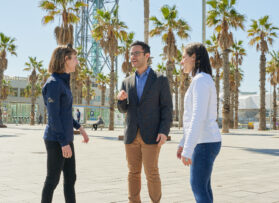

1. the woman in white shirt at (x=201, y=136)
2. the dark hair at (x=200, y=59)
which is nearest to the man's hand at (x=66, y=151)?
the woman in white shirt at (x=201, y=136)

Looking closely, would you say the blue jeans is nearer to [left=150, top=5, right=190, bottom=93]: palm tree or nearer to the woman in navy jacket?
the woman in navy jacket

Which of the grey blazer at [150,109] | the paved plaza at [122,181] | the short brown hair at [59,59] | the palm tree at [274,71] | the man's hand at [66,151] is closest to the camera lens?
the man's hand at [66,151]

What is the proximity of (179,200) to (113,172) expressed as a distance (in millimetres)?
2913

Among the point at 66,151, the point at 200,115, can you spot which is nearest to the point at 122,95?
the point at 66,151

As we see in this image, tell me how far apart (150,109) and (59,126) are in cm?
104

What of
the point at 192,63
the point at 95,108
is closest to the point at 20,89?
the point at 95,108

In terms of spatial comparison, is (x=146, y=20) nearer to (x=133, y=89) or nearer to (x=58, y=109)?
(x=133, y=89)

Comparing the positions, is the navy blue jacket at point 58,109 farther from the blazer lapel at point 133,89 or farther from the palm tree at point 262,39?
the palm tree at point 262,39

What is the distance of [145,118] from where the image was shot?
3932mm

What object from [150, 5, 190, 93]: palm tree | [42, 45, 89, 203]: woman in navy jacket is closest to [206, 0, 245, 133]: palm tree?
[150, 5, 190, 93]: palm tree

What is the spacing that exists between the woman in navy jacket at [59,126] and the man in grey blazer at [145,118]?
679 mm

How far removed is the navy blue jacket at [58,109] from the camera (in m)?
3.39

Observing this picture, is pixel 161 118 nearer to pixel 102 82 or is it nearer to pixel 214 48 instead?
pixel 214 48

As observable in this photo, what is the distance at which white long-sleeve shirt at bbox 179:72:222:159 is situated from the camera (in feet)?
9.66
